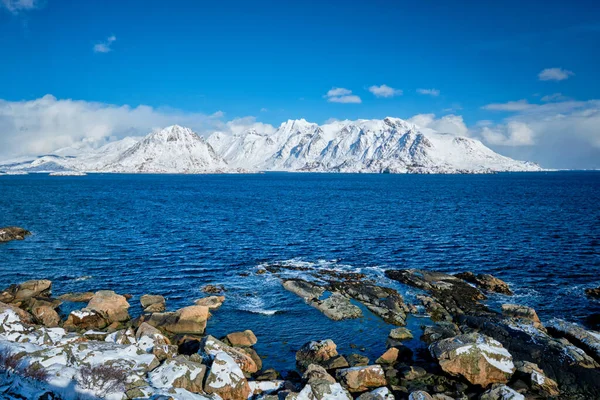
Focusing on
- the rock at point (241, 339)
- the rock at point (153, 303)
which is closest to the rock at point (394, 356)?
the rock at point (241, 339)

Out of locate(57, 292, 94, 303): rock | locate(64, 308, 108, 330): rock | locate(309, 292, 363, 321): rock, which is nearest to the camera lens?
locate(64, 308, 108, 330): rock

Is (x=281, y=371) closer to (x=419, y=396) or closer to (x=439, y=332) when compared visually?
(x=419, y=396)

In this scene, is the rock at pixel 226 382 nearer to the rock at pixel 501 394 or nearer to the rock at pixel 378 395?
the rock at pixel 378 395

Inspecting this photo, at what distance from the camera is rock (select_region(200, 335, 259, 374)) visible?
19516 mm

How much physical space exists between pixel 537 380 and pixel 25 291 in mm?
34207

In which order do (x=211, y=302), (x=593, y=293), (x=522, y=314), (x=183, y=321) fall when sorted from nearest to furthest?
1. (x=183, y=321)
2. (x=522, y=314)
3. (x=211, y=302)
4. (x=593, y=293)

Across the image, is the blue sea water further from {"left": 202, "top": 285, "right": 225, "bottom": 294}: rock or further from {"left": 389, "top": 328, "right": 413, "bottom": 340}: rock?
{"left": 389, "top": 328, "right": 413, "bottom": 340}: rock

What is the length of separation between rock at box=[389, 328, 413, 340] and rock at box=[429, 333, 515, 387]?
4.26m

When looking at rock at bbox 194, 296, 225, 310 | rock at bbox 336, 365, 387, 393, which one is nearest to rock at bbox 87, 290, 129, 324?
rock at bbox 194, 296, 225, 310

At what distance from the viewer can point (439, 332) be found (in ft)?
79.5

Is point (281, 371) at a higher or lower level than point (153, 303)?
lower

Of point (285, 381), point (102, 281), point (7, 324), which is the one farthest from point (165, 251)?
point (285, 381)

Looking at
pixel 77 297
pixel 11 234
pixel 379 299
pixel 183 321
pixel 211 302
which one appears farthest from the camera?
pixel 11 234

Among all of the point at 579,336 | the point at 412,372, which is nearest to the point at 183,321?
the point at 412,372
